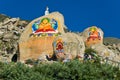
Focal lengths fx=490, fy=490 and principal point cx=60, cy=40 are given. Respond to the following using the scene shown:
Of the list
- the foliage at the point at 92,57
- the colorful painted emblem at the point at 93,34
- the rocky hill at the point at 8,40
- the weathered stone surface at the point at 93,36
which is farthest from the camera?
the colorful painted emblem at the point at 93,34

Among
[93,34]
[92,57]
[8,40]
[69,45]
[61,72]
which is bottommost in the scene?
[61,72]

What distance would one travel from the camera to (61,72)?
65.5ft

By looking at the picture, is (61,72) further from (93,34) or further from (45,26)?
(93,34)

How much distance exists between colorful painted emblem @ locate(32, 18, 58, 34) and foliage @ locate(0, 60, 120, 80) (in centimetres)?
1637

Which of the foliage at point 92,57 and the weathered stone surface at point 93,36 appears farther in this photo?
the weathered stone surface at point 93,36

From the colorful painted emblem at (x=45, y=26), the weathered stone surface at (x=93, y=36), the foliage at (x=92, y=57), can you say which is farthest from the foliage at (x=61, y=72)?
the weathered stone surface at (x=93, y=36)

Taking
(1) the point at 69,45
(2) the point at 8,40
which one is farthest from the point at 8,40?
(1) the point at 69,45

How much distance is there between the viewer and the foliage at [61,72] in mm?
19547

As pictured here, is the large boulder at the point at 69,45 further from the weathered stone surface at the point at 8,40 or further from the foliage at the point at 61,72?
the foliage at the point at 61,72

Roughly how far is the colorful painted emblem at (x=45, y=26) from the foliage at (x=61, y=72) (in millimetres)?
16368

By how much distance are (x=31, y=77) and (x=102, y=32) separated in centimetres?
2866

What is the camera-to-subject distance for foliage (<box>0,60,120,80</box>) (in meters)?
19.5

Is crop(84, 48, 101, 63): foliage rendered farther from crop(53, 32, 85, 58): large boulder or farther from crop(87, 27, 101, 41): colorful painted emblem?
crop(87, 27, 101, 41): colorful painted emblem

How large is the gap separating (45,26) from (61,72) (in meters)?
17.5
